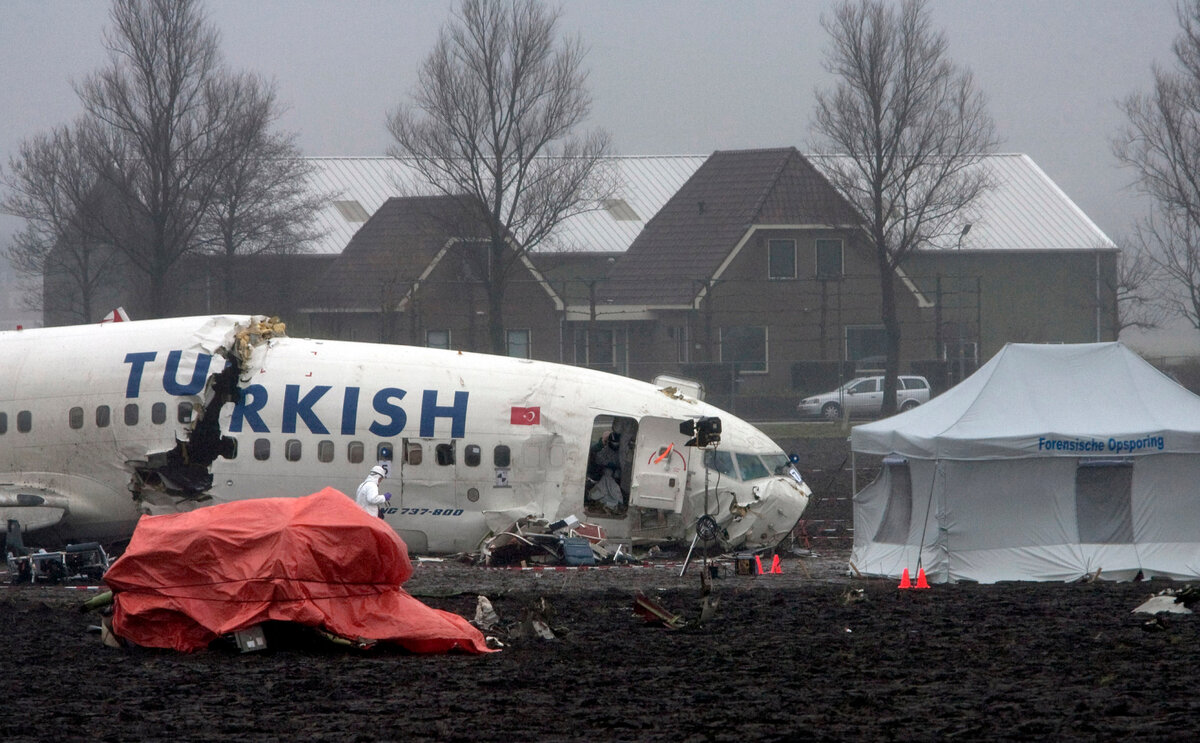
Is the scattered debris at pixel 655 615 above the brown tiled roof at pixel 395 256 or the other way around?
the other way around

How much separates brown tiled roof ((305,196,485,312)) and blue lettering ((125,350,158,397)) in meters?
22.6

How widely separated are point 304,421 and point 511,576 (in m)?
4.33

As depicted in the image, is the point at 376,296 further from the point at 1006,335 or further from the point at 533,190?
the point at 1006,335

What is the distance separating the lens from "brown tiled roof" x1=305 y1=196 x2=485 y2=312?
47.2 m

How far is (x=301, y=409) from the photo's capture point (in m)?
21.5

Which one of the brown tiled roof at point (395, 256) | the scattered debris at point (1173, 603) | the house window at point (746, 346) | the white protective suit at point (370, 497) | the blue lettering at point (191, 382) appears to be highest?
the brown tiled roof at point (395, 256)

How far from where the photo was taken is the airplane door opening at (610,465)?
72.7 ft

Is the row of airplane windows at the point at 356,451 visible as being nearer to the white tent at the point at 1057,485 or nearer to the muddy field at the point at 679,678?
the muddy field at the point at 679,678

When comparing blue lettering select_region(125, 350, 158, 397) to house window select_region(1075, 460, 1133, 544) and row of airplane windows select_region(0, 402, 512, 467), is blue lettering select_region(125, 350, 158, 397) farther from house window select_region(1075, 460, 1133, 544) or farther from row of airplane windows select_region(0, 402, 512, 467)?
house window select_region(1075, 460, 1133, 544)

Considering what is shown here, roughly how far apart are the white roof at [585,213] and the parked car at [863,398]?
1676 cm

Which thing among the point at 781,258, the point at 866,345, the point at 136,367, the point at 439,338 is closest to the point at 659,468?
Answer: the point at 136,367

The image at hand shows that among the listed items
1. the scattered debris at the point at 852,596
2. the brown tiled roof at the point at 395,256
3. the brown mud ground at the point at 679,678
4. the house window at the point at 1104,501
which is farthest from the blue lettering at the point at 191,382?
the brown tiled roof at the point at 395,256

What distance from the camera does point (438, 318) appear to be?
46.2 meters

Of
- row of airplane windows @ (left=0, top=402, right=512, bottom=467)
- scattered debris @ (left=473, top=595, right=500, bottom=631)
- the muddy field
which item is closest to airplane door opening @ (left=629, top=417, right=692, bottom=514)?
row of airplane windows @ (left=0, top=402, right=512, bottom=467)
